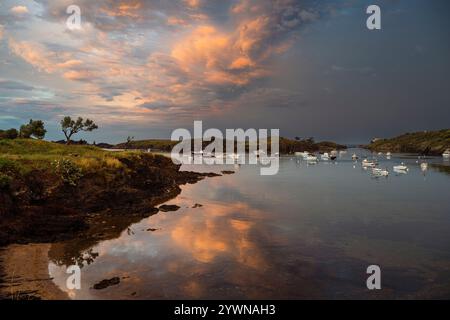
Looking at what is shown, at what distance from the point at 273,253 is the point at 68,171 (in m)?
22.7

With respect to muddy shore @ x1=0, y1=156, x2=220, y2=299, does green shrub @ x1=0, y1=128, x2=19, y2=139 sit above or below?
above

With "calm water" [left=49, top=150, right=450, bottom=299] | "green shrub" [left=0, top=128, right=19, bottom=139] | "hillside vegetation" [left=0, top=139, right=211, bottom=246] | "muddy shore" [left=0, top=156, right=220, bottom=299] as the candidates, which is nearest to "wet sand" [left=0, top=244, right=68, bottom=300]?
"muddy shore" [left=0, top=156, right=220, bottom=299]

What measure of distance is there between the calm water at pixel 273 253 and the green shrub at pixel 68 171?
9390mm

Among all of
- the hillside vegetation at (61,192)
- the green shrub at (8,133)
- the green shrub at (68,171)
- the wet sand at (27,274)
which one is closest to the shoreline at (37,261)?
the wet sand at (27,274)

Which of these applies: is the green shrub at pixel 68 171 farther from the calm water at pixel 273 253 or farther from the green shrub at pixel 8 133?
→ the green shrub at pixel 8 133

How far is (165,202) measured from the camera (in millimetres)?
37469

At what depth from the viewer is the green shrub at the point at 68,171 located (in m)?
30.7

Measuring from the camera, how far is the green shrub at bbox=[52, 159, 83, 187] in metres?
30.7

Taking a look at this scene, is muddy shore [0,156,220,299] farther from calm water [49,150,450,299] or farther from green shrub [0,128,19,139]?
green shrub [0,128,19,139]

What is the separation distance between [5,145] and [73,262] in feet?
97.7

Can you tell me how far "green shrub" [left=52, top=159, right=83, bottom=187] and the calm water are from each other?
9390mm

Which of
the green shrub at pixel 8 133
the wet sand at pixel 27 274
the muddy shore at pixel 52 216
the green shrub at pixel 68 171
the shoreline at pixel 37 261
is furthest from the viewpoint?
the green shrub at pixel 8 133
